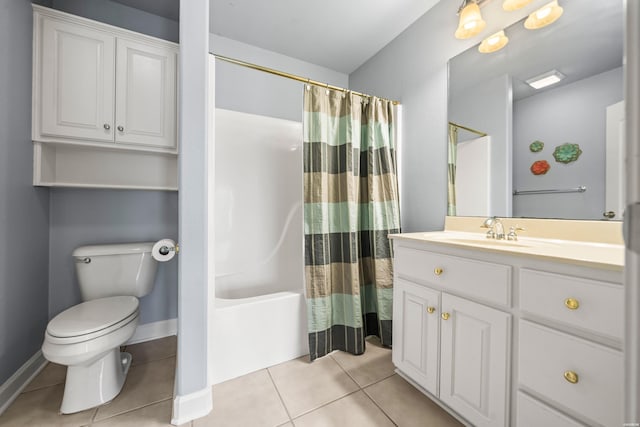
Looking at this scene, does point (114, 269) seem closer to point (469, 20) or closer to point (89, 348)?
point (89, 348)

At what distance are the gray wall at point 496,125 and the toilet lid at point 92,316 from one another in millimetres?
2122

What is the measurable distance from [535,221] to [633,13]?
1.39 m

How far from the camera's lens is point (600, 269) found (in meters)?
0.71

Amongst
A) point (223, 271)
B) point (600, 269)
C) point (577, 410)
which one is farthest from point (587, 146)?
point (223, 271)

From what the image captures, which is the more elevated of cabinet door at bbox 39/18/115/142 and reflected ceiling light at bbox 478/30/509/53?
reflected ceiling light at bbox 478/30/509/53

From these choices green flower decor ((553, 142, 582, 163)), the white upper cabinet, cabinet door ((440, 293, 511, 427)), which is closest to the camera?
cabinet door ((440, 293, 511, 427))

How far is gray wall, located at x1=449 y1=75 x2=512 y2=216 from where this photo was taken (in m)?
1.42

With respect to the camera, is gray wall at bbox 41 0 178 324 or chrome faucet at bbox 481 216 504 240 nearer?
chrome faucet at bbox 481 216 504 240

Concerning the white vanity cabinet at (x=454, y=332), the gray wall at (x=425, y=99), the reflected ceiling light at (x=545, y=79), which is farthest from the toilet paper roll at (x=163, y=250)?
the reflected ceiling light at (x=545, y=79)

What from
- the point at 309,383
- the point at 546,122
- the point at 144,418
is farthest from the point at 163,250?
the point at 546,122

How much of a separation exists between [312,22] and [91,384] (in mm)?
A: 2675

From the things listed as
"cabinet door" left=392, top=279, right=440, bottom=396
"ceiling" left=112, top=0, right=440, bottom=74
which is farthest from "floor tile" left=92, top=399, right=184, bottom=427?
"ceiling" left=112, top=0, right=440, bottom=74

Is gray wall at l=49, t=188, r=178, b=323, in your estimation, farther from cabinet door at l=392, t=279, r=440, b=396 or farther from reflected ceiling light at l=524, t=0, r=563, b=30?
reflected ceiling light at l=524, t=0, r=563, b=30

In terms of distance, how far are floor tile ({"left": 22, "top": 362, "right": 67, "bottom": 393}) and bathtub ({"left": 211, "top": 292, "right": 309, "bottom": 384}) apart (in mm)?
900
